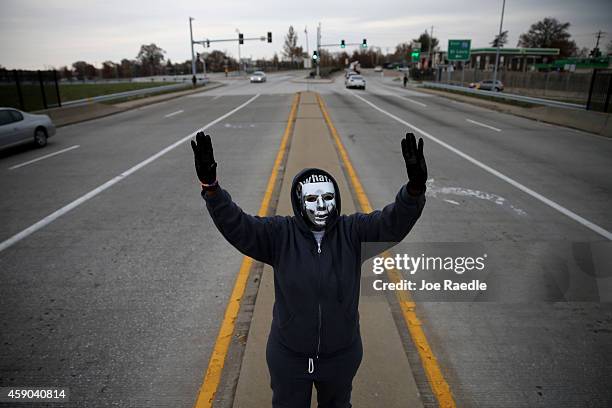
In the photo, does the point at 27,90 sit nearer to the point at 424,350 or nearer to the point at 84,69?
the point at 424,350

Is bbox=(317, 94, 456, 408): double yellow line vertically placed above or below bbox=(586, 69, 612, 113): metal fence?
below

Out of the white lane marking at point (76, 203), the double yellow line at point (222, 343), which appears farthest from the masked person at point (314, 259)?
the white lane marking at point (76, 203)

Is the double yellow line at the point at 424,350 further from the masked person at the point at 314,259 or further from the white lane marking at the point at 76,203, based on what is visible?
the white lane marking at the point at 76,203

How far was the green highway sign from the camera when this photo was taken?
42438 millimetres

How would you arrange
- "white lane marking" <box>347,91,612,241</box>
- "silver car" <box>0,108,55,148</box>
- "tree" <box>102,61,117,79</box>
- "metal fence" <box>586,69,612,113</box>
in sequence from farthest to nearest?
"tree" <box>102,61,117,79</box>, "metal fence" <box>586,69,612,113</box>, "silver car" <box>0,108,55,148</box>, "white lane marking" <box>347,91,612,241</box>

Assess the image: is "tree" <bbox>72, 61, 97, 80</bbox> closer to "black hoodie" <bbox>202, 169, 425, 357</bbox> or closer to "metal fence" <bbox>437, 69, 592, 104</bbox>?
"metal fence" <bbox>437, 69, 592, 104</bbox>

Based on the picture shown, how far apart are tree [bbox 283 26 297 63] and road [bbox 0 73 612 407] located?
138m

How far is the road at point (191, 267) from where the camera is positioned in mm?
3367

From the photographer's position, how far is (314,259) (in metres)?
2.23

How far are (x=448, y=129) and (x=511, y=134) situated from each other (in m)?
2.32

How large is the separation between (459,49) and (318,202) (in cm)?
4665

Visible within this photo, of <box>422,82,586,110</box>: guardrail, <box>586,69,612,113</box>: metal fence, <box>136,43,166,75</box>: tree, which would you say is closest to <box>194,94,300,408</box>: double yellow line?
<box>586,69,612,113</box>: metal fence

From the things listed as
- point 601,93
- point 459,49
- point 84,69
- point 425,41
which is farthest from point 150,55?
point 601,93

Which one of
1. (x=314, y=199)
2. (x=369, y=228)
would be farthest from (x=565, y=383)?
(x=314, y=199)
